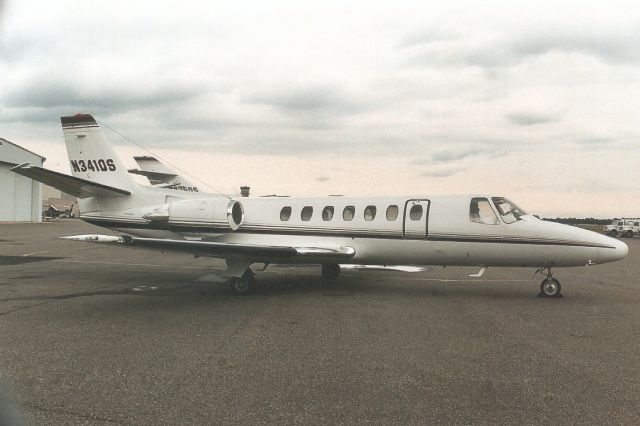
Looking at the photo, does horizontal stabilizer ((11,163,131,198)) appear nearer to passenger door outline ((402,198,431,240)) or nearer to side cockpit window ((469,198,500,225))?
passenger door outline ((402,198,431,240))

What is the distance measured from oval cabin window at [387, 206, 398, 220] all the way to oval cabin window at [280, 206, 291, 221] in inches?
115

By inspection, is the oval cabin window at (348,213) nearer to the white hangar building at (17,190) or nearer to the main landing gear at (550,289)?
the main landing gear at (550,289)

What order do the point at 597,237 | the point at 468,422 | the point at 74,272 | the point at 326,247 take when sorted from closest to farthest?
the point at 468,422 < the point at 597,237 < the point at 326,247 < the point at 74,272

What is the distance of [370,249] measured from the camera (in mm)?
12703

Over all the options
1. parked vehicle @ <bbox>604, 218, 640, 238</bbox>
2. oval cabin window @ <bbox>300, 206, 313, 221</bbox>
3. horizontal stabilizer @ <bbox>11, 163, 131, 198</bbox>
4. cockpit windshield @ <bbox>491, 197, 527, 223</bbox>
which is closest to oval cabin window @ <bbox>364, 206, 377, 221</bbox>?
oval cabin window @ <bbox>300, 206, 313, 221</bbox>

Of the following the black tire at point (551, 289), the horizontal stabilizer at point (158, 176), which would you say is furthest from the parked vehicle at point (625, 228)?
the black tire at point (551, 289)

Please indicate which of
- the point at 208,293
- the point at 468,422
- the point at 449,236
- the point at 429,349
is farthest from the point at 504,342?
the point at 208,293

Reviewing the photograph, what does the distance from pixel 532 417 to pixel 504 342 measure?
2.91m

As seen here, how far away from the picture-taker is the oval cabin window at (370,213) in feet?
42.2

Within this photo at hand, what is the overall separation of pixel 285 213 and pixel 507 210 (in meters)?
5.88

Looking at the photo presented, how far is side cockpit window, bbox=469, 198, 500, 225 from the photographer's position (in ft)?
38.4

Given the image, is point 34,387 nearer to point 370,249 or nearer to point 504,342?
point 504,342

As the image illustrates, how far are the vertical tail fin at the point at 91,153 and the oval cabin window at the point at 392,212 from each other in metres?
8.07

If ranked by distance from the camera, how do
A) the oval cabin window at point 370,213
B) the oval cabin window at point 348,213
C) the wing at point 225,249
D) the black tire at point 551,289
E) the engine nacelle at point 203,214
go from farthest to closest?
the engine nacelle at point 203,214, the oval cabin window at point 348,213, the oval cabin window at point 370,213, the black tire at point 551,289, the wing at point 225,249
